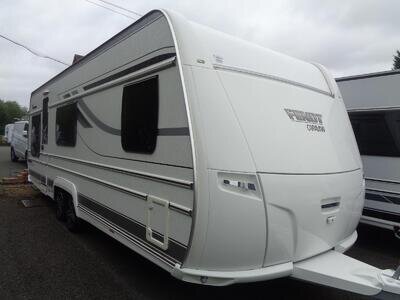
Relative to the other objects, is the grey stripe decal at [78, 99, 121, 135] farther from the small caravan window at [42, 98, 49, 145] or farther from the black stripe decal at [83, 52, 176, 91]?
the small caravan window at [42, 98, 49, 145]

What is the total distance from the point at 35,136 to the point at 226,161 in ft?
21.8

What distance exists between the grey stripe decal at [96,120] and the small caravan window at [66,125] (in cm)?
30

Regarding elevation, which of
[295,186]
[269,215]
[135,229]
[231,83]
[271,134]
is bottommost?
[135,229]

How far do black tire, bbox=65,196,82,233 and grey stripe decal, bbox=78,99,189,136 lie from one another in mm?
1620

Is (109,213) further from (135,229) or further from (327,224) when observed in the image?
(327,224)

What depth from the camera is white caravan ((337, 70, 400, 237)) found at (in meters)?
5.71

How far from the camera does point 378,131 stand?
599cm

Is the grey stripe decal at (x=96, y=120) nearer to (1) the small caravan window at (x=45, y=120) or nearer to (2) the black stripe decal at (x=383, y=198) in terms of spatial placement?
(1) the small caravan window at (x=45, y=120)

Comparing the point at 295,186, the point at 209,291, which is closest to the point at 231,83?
the point at 295,186

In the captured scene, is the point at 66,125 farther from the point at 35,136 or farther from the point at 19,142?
the point at 19,142

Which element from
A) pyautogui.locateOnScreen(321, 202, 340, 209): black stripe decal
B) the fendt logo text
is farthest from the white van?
pyautogui.locateOnScreen(321, 202, 340, 209): black stripe decal

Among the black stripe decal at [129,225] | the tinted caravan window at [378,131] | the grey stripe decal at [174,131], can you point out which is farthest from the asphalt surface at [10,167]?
the grey stripe decal at [174,131]

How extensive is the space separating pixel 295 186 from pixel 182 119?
1.08m

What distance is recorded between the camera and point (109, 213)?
14.9 ft
